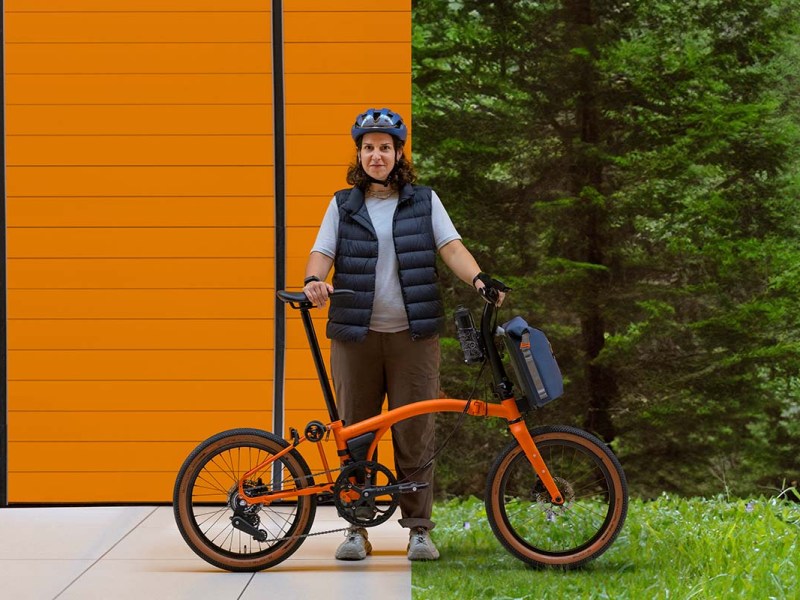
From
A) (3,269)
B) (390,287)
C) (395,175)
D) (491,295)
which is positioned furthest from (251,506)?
(3,269)

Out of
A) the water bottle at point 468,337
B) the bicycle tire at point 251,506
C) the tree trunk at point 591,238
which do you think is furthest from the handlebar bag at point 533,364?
the tree trunk at point 591,238

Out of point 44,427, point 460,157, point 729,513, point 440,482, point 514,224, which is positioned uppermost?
point 460,157

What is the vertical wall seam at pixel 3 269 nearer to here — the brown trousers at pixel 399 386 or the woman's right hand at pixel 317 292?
the brown trousers at pixel 399 386

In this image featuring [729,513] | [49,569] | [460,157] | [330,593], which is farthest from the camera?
[460,157]

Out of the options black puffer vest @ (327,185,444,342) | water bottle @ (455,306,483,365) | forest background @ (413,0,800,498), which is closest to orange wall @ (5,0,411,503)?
black puffer vest @ (327,185,444,342)

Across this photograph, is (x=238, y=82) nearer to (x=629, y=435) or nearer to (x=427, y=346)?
(x=427, y=346)

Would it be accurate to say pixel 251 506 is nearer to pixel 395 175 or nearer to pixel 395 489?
pixel 395 489

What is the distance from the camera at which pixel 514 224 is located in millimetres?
7578

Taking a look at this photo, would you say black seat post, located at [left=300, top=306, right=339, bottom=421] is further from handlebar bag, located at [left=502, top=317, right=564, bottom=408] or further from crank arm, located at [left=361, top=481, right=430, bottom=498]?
handlebar bag, located at [left=502, top=317, right=564, bottom=408]

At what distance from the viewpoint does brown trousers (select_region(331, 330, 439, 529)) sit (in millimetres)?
3844

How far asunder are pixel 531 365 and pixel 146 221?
1.99 m

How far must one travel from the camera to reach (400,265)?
12.4 ft

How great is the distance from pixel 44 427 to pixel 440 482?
11.0 feet

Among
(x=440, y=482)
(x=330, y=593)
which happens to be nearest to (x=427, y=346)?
(x=330, y=593)
